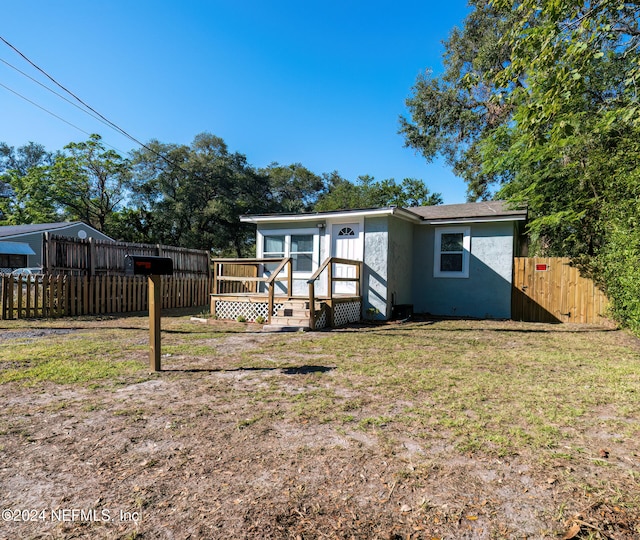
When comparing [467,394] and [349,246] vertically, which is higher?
[349,246]

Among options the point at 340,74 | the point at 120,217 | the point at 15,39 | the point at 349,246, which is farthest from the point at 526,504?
the point at 120,217

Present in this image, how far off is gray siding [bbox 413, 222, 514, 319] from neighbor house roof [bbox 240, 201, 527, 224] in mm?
359

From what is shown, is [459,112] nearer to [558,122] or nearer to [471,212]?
[471,212]

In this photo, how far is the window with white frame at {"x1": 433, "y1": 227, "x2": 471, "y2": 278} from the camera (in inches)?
450

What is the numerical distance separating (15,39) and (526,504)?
13002mm

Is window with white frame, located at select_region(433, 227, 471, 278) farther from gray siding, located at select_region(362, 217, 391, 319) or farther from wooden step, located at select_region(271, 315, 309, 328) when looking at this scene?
wooden step, located at select_region(271, 315, 309, 328)

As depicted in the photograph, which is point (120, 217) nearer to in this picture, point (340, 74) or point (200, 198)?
point (200, 198)

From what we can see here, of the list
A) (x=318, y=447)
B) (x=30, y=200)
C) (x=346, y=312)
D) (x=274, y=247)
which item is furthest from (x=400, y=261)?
(x=30, y=200)

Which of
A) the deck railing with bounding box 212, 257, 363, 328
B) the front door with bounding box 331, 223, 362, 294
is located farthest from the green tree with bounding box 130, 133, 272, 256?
the front door with bounding box 331, 223, 362, 294

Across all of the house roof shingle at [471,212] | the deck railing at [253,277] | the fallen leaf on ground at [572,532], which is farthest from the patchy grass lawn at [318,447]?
the house roof shingle at [471,212]

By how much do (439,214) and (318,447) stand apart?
10641 millimetres

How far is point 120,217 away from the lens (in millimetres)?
27141

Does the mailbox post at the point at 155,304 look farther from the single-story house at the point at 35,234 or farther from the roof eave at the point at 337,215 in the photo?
the single-story house at the point at 35,234

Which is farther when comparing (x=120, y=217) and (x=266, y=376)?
(x=120, y=217)
